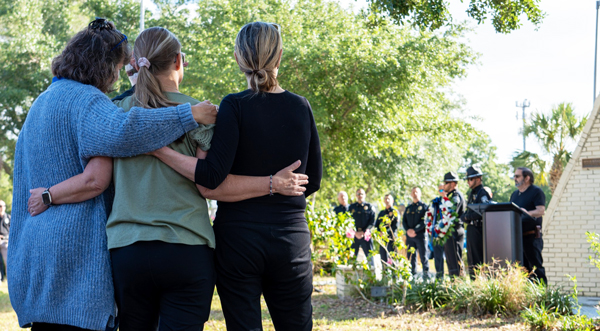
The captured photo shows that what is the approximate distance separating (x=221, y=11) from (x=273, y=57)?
1558 centimetres

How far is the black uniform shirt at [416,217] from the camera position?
12008 millimetres

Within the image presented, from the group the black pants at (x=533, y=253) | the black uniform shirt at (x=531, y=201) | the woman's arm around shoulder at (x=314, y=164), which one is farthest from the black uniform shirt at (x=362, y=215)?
the woman's arm around shoulder at (x=314, y=164)

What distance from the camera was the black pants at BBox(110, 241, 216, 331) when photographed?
207 centimetres

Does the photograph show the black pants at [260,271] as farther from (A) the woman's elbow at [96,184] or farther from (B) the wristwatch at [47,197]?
(B) the wristwatch at [47,197]

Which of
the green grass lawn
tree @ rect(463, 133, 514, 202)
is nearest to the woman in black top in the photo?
the green grass lawn

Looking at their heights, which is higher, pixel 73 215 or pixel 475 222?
pixel 73 215

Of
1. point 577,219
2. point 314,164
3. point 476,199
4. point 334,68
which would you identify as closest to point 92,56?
point 314,164

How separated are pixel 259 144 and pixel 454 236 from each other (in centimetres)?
766

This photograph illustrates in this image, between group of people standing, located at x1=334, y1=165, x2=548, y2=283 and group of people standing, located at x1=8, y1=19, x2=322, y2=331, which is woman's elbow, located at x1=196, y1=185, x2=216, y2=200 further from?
group of people standing, located at x1=334, y1=165, x2=548, y2=283

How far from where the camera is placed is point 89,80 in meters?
2.32

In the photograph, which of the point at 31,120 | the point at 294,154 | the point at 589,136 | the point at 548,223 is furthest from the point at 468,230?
the point at 31,120

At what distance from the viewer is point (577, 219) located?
31.5 ft

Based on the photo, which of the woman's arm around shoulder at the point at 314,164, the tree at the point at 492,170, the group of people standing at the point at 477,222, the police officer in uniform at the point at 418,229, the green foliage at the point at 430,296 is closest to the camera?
the woman's arm around shoulder at the point at 314,164

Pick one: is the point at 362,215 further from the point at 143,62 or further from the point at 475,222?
the point at 143,62
